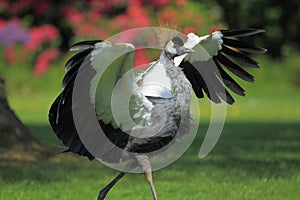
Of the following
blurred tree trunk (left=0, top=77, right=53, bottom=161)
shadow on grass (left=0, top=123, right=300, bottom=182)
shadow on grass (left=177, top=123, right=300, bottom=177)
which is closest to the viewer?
shadow on grass (left=0, top=123, right=300, bottom=182)

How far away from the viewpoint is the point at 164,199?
25.2 feet

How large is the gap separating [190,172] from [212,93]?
214 cm

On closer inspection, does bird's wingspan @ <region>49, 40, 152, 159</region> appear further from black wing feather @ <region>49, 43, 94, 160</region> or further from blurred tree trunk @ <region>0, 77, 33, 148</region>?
blurred tree trunk @ <region>0, 77, 33, 148</region>

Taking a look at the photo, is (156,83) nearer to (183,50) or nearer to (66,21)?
(183,50)

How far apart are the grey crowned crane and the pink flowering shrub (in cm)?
1444

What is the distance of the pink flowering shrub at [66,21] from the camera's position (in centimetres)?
2220

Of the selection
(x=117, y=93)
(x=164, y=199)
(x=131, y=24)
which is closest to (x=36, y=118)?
(x=131, y=24)

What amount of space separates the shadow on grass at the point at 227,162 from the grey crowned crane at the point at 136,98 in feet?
7.18

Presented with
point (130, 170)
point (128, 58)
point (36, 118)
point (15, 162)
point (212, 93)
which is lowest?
point (36, 118)

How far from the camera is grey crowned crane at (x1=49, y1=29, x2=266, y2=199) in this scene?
6.16 m

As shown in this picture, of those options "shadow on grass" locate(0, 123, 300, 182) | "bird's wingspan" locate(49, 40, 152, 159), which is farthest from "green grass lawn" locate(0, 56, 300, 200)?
"bird's wingspan" locate(49, 40, 152, 159)

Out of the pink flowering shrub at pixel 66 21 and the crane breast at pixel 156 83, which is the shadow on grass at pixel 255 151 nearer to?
the crane breast at pixel 156 83

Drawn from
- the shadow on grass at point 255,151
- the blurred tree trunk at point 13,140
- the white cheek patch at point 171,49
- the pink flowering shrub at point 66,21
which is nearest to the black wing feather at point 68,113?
the white cheek patch at point 171,49

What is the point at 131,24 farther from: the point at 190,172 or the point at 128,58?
the point at 128,58
